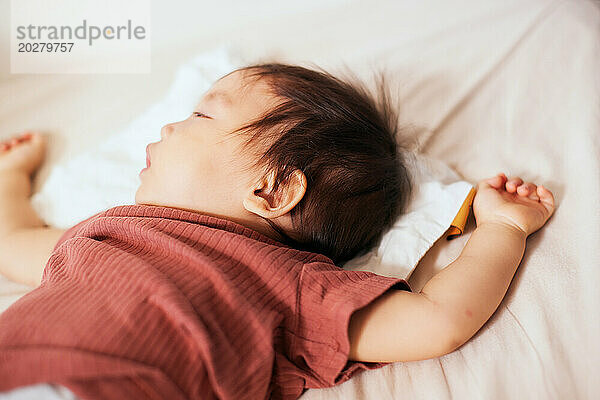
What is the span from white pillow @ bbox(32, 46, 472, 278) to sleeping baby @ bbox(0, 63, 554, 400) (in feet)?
0.15

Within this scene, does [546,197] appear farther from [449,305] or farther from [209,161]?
[209,161]

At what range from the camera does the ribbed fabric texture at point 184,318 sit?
755 millimetres

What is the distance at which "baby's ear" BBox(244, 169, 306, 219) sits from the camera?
1019mm

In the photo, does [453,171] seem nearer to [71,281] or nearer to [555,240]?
[555,240]

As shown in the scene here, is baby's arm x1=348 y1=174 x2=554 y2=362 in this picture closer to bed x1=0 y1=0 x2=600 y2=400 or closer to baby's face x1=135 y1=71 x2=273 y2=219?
bed x1=0 y1=0 x2=600 y2=400

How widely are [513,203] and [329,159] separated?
1.21 ft

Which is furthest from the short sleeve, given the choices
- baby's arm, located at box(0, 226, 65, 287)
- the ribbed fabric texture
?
baby's arm, located at box(0, 226, 65, 287)

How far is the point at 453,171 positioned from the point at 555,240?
282mm

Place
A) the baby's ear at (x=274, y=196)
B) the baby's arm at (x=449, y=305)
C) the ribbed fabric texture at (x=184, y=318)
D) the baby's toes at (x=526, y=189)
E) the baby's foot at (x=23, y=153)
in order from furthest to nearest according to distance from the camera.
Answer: the baby's foot at (x=23, y=153), the baby's toes at (x=526, y=189), the baby's ear at (x=274, y=196), the baby's arm at (x=449, y=305), the ribbed fabric texture at (x=184, y=318)

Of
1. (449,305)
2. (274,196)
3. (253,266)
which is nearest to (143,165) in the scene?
(274,196)

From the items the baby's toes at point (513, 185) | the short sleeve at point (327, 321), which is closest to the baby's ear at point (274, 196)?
the short sleeve at point (327, 321)

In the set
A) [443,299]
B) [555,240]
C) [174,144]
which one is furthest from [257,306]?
[555,240]

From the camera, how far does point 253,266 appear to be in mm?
911

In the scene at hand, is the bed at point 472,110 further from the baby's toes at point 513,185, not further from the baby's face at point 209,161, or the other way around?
the baby's face at point 209,161
